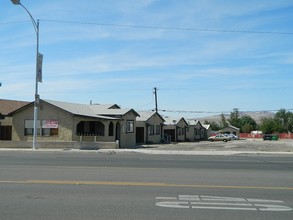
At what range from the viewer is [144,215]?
7.77 m

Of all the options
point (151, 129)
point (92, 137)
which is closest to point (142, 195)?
point (92, 137)

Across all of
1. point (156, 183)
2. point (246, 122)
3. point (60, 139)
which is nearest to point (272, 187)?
point (156, 183)

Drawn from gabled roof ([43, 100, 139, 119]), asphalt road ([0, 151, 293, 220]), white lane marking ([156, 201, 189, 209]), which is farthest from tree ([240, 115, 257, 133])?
white lane marking ([156, 201, 189, 209])

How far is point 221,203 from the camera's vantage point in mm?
9016

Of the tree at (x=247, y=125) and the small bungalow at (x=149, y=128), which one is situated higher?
the tree at (x=247, y=125)

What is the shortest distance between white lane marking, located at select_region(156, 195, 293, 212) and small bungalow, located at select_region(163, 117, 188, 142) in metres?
53.3

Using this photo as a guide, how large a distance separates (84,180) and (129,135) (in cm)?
3219

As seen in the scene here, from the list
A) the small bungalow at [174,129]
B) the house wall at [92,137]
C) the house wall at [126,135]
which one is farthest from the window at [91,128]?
the small bungalow at [174,129]


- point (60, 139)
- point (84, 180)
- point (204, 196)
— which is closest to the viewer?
point (204, 196)

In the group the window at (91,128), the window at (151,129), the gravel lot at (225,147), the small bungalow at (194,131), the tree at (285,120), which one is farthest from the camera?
the tree at (285,120)

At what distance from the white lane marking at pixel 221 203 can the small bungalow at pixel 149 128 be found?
42.1m

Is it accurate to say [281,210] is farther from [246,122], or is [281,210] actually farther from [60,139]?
[246,122]

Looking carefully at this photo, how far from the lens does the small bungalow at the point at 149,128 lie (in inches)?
2069

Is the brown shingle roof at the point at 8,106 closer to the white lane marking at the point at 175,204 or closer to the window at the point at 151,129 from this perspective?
the window at the point at 151,129
